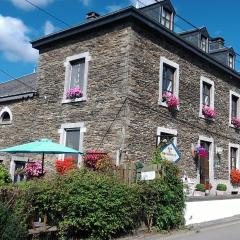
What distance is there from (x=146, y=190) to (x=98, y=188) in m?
1.75

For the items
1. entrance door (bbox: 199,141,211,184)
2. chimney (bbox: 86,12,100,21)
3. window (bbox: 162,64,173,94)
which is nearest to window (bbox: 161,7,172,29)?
window (bbox: 162,64,173,94)

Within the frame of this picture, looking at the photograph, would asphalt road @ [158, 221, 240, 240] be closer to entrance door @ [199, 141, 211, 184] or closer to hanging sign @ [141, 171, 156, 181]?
hanging sign @ [141, 171, 156, 181]

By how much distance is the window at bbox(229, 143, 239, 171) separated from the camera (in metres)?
21.3

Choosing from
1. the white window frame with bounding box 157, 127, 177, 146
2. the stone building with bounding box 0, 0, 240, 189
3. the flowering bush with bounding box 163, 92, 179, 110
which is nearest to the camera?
the stone building with bounding box 0, 0, 240, 189

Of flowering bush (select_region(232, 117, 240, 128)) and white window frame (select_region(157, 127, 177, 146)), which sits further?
flowering bush (select_region(232, 117, 240, 128))

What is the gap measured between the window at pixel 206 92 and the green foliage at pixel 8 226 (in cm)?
1248

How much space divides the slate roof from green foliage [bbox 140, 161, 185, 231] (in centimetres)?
912

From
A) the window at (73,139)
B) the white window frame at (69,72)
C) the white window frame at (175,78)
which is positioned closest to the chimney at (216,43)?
the white window frame at (175,78)

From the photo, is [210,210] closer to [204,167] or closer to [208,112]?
[204,167]

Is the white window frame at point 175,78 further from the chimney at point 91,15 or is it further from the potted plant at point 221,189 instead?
the potted plant at point 221,189

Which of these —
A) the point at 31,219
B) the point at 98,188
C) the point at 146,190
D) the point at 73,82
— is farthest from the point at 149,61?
the point at 31,219

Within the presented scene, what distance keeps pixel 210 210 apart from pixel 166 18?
821cm

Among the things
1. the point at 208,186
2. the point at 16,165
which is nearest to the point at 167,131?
the point at 208,186

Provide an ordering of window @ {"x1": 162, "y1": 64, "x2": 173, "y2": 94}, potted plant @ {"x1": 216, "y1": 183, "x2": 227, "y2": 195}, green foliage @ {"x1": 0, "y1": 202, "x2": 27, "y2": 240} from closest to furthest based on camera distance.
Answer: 1. green foliage @ {"x1": 0, "y1": 202, "x2": 27, "y2": 240}
2. window @ {"x1": 162, "y1": 64, "x2": 173, "y2": 94}
3. potted plant @ {"x1": 216, "y1": 183, "x2": 227, "y2": 195}
